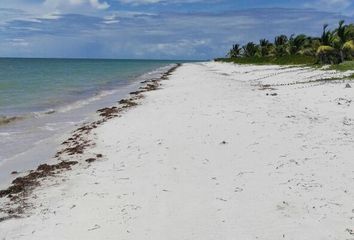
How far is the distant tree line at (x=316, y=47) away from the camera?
5334 cm

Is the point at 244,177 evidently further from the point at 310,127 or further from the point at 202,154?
the point at 310,127

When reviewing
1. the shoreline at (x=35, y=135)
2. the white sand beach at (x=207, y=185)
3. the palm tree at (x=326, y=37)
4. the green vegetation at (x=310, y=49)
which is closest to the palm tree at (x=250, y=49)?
the green vegetation at (x=310, y=49)

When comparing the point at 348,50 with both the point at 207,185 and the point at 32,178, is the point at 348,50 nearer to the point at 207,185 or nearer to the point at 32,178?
the point at 207,185

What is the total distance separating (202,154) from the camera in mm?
13031

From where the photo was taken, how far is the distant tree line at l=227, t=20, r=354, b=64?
5334 cm

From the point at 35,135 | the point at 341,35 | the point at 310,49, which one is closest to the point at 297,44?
the point at 310,49

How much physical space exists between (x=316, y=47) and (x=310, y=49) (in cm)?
933

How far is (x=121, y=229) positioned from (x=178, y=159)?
16.2 feet

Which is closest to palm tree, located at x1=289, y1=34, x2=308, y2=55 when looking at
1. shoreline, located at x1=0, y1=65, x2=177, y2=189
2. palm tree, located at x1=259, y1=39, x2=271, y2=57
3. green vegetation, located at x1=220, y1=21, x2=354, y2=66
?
green vegetation, located at x1=220, y1=21, x2=354, y2=66

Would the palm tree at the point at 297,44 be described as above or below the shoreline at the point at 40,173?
above

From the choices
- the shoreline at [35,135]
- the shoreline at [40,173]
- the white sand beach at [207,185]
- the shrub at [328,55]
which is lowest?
the shoreline at [35,135]

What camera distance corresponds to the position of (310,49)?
71.4 metres

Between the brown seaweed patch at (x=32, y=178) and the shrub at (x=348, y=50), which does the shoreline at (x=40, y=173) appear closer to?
the brown seaweed patch at (x=32, y=178)

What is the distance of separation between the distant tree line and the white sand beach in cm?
3827
